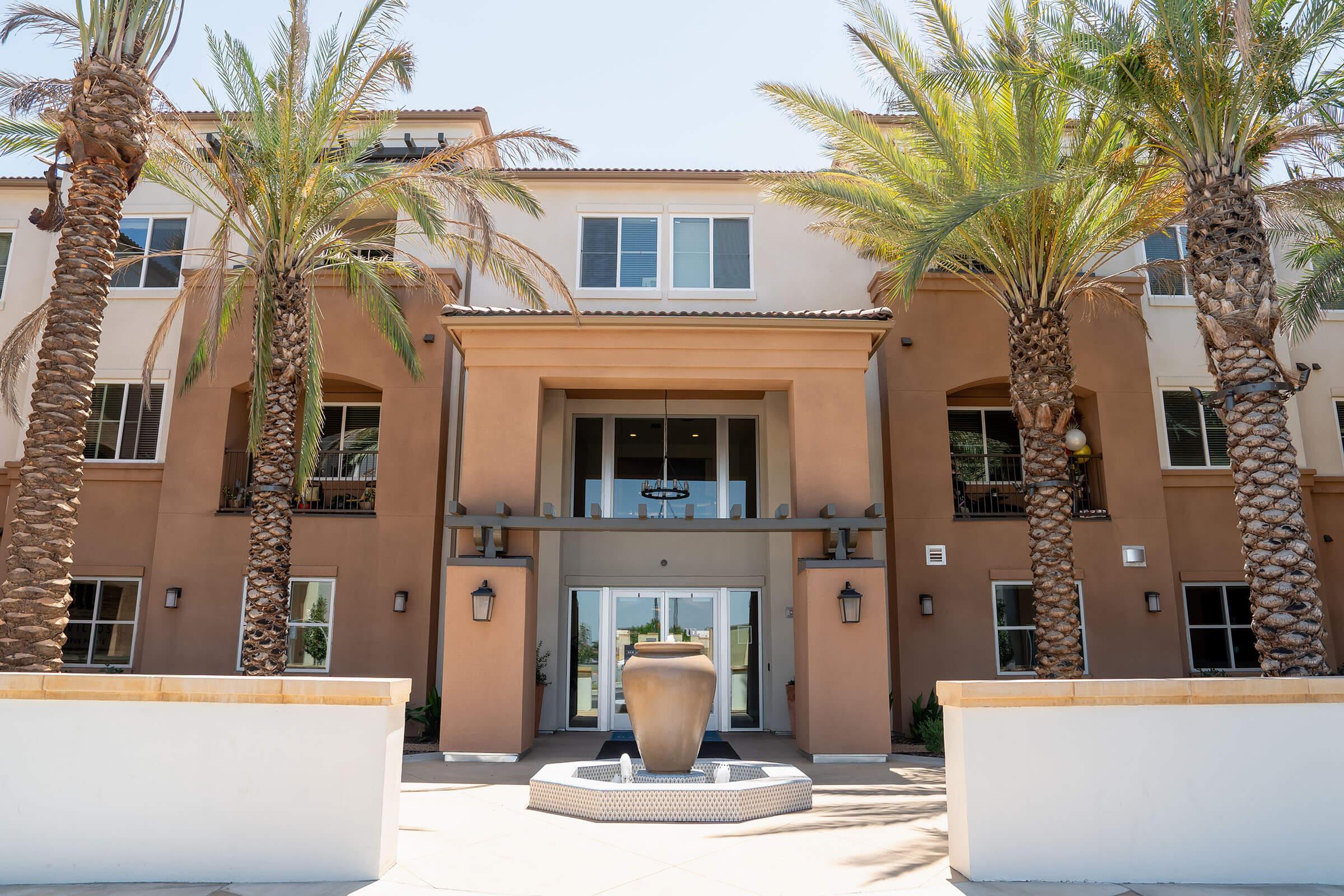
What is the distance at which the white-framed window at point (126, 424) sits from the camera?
51.4 feet

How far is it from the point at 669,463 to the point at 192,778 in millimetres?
10700

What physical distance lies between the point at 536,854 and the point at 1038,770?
371 cm

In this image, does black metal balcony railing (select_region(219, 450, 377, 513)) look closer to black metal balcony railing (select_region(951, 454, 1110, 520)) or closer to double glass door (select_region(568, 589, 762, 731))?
double glass door (select_region(568, 589, 762, 731))

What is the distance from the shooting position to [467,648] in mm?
11875

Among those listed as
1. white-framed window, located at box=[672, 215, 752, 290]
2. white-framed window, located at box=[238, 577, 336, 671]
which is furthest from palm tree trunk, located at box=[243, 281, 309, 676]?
white-framed window, located at box=[672, 215, 752, 290]

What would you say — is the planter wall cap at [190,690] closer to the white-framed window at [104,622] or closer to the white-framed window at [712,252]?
the white-framed window at [104,622]

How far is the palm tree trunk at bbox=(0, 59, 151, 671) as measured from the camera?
23.2ft

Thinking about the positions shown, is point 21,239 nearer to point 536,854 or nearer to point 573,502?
point 573,502

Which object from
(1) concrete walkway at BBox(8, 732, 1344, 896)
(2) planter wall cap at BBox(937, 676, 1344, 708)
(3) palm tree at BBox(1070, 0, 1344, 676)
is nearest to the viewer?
(1) concrete walkway at BBox(8, 732, 1344, 896)

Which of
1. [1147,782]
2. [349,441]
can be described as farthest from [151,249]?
[1147,782]

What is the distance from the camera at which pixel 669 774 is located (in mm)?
9305

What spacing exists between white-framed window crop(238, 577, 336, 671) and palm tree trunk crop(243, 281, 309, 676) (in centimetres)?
347

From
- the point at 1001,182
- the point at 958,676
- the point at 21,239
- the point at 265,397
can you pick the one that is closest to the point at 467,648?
the point at 265,397

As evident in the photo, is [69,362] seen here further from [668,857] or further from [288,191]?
[668,857]
